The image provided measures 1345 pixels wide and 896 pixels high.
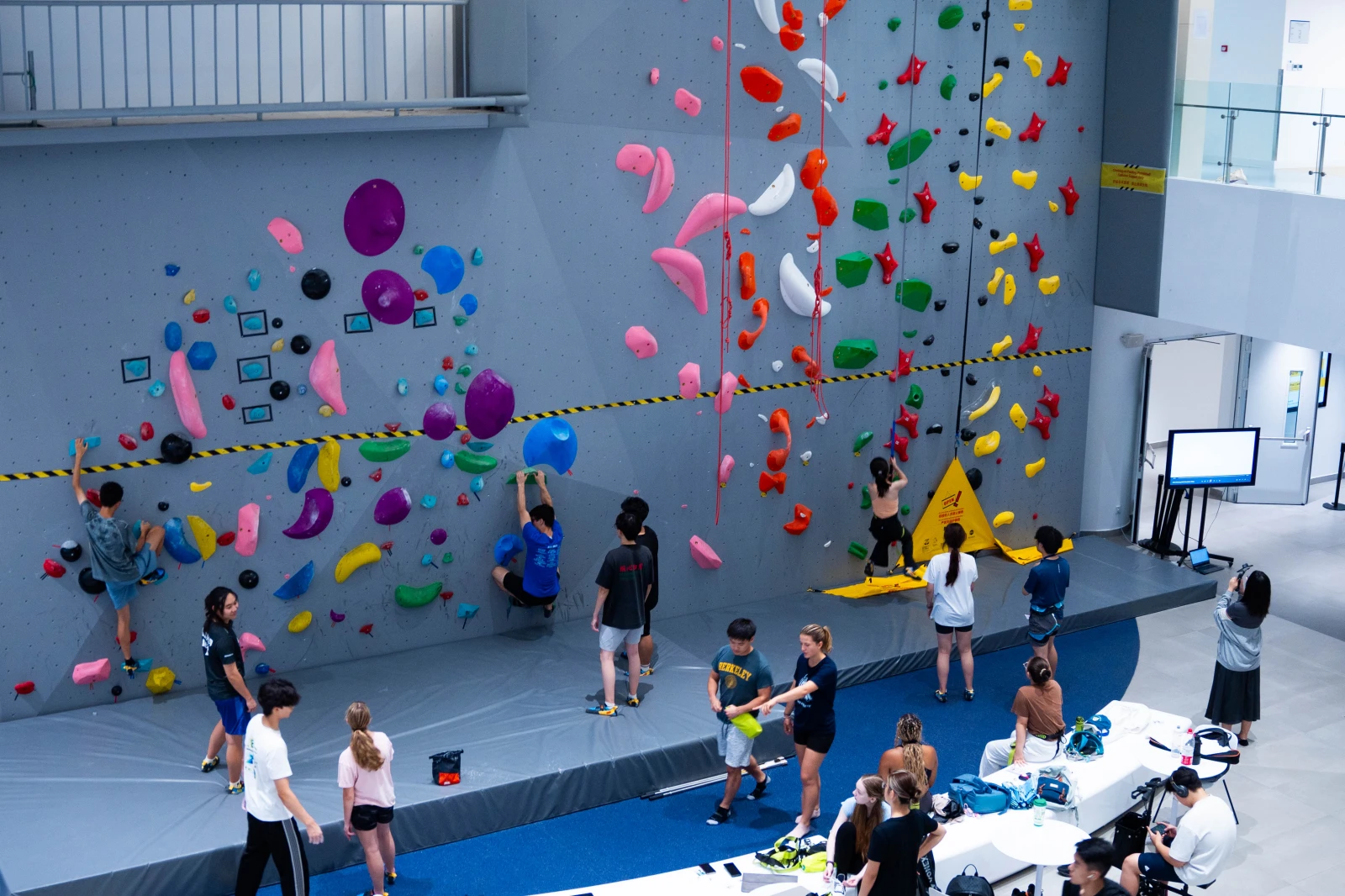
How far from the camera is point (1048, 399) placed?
12.6m

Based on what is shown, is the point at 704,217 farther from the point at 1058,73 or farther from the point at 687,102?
the point at 1058,73

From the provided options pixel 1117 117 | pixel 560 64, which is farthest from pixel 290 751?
pixel 1117 117

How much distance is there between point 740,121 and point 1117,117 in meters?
3.93

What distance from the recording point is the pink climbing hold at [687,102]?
33.4 feet

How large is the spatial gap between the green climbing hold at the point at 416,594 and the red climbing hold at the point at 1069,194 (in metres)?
6.50

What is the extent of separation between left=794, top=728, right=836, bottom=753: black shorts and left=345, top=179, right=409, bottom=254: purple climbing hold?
14.0ft

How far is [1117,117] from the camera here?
12.3 metres

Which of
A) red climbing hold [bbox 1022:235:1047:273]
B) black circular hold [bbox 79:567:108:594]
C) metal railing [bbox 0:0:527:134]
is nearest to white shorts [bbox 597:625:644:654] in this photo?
black circular hold [bbox 79:567:108:594]

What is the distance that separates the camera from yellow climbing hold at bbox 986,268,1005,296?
39.7ft

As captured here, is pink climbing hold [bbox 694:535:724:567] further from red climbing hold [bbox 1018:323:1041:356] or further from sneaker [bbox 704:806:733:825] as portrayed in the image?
red climbing hold [bbox 1018:323:1041:356]

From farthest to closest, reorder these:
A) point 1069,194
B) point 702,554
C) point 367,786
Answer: point 1069,194 < point 702,554 < point 367,786

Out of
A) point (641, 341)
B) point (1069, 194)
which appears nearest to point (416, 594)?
point (641, 341)

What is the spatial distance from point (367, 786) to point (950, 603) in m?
4.54

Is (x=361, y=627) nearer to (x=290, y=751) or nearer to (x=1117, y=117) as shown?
(x=290, y=751)
